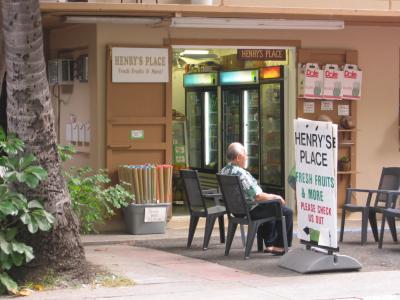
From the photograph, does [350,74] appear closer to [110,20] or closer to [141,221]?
[110,20]

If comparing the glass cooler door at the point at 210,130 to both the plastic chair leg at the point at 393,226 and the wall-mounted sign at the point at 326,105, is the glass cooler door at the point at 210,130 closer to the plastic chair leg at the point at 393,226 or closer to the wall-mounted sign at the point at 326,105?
the wall-mounted sign at the point at 326,105

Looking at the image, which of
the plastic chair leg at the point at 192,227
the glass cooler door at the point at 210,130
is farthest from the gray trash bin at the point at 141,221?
the glass cooler door at the point at 210,130

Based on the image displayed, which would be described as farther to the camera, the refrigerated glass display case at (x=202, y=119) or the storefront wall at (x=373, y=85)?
the refrigerated glass display case at (x=202, y=119)

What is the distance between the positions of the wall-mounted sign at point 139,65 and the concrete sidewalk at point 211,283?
132 inches

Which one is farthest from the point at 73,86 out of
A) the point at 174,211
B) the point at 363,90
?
the point at 363,90

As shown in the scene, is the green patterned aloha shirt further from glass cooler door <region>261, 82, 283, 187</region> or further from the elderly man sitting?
glass cooler door <region>261, 82, 283, 187</region>

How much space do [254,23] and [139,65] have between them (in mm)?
1895

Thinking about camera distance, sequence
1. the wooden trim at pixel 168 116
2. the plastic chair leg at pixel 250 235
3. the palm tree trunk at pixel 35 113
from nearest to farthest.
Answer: the palm tree trunk at pixel 35 113
the plastic chair leg at pixel 250 235
the wooden trim at pixel 168 116

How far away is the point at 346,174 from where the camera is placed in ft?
49.6

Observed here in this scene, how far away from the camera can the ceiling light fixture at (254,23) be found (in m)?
13.8

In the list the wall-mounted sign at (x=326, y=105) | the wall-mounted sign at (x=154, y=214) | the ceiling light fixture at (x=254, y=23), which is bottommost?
the wall-mounted sign at (x=154, y=214)

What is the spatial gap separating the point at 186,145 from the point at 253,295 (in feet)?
27.6

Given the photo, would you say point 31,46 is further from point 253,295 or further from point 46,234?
point 253,295

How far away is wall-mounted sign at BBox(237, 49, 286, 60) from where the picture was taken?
14.8 m
